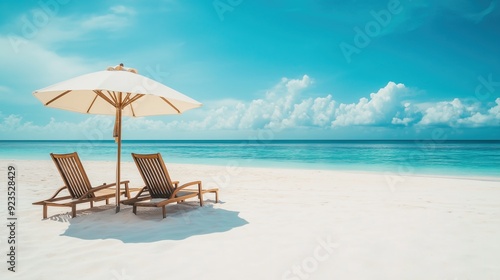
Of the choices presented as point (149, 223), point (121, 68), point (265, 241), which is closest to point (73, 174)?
point (149, 223)

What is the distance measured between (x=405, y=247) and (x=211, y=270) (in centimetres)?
219

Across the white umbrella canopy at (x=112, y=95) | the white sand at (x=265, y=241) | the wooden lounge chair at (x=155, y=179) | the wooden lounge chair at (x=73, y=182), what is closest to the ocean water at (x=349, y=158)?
the white sand at (x=265, y=241)

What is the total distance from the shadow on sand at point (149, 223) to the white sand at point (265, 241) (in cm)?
1

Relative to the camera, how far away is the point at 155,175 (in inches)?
195

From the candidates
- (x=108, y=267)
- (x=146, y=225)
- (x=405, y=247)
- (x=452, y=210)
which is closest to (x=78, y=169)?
(x=146, y=225)

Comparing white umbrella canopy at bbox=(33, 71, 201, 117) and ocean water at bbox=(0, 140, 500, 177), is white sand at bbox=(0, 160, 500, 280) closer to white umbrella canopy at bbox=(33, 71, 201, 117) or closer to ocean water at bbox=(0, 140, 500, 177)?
white umbrella canopy at bbox=(33, 71, 201, 117)

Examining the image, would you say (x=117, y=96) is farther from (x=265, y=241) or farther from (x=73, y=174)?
(x=265, y=241)

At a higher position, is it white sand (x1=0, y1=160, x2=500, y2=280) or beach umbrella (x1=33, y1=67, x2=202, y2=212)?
beach umbrella (x1=33, y1=67, x2=202, y2=212)

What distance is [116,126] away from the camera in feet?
16.5

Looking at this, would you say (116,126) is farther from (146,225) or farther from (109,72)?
(146,225)

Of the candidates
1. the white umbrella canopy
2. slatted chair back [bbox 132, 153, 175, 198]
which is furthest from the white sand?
the white umbrella canopy

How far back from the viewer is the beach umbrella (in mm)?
4039

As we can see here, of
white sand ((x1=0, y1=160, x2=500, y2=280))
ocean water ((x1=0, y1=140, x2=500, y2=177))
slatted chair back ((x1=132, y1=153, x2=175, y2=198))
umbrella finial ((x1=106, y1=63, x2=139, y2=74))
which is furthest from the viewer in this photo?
ocean water ((x1=0, y1=140, x2=500, y2=177))

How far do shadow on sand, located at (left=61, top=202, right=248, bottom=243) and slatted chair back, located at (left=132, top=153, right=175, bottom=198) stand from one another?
1.24ft
